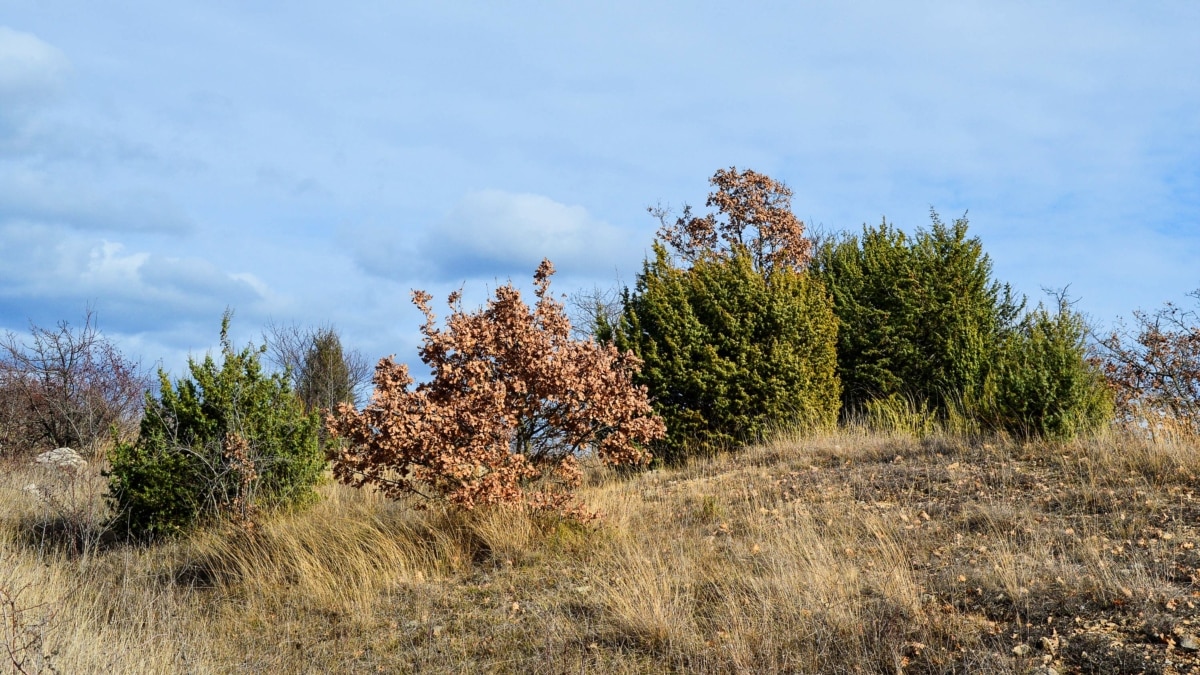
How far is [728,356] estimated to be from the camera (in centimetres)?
1325

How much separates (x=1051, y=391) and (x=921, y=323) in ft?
14.9

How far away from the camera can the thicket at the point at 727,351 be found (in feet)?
42.4

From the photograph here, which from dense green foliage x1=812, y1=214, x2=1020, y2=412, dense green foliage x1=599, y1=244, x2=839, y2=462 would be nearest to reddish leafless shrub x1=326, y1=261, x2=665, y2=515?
dense green foliage x1=599, y1=244, x2=839, y2=462

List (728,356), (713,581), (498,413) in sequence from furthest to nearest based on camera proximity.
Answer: (728,356) < (498,413) < (713,581)

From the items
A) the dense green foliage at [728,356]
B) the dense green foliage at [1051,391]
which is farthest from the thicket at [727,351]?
the dense green foliage at [1051,391]

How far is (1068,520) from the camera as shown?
25.7ft

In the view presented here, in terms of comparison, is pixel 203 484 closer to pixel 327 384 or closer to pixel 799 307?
pixel 799 307

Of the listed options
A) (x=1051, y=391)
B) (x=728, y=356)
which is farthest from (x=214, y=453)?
(x=1051, y=391)

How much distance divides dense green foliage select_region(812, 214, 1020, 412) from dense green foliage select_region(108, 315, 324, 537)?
8557 mm

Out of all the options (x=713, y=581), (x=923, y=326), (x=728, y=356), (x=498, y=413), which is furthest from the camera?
(x=923, y=326)

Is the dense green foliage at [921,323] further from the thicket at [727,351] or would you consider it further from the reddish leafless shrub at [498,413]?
the reddish leafless shrub at [498,413]

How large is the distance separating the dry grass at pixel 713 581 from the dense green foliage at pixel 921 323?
4.17 m

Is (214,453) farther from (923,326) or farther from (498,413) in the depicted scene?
(923,326)

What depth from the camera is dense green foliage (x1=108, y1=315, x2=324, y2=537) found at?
11234mm
